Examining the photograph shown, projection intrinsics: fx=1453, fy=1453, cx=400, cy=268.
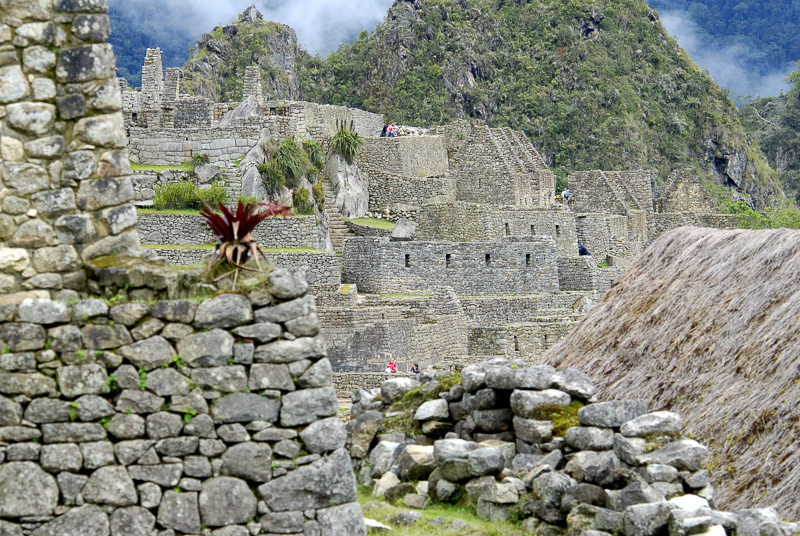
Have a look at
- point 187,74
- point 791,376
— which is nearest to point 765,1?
point 187,74

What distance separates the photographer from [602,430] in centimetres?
1034

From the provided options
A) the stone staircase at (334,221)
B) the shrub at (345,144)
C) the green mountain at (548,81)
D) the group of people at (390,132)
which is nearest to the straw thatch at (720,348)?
the stone staircase at (334,221)

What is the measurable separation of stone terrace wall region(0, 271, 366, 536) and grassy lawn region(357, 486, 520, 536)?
1734 mm

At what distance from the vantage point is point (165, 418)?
8055mm

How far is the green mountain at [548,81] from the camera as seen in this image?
68.4m

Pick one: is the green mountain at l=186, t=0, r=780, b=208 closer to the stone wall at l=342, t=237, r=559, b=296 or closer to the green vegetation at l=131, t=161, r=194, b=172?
the stone wall at l=342, t=237, r=559, b=296

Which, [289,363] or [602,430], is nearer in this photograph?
Result: [289,363]

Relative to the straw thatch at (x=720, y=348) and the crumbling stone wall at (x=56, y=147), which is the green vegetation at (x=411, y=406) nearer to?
the straw thatch at (x=720, y=348)

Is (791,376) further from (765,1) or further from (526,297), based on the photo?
(765,1)

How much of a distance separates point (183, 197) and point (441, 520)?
76.0ft

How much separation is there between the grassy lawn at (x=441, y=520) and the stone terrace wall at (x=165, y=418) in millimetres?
1734

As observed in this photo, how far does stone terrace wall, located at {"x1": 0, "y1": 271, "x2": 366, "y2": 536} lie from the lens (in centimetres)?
800

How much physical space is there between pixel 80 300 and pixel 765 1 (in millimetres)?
104443

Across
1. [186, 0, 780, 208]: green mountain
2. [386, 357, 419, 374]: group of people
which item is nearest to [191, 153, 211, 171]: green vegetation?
[386, 357, 419, 374]: group of people
